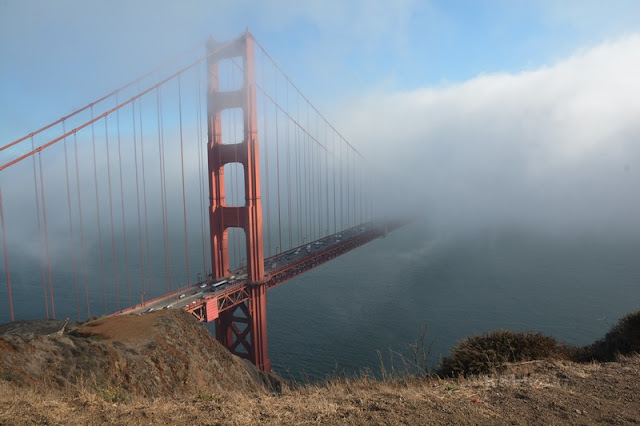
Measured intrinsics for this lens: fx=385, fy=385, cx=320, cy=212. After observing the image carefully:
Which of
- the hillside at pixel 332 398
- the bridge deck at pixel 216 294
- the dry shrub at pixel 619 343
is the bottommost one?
the bridge deck at pixel 216 294

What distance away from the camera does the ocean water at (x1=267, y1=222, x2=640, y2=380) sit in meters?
27.1

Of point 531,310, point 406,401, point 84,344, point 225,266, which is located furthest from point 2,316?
point 531,310

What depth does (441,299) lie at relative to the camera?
37375 millimetres

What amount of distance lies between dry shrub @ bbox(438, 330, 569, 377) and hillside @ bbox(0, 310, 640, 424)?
0.52 m

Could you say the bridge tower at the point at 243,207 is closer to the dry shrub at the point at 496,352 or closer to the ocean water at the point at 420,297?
the ocean water at the point at 420,297

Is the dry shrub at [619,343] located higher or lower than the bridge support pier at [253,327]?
higher

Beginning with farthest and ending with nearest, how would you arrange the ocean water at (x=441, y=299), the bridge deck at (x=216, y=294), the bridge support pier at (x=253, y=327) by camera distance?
the ocean water at (x=441, y=299) < the bridge support pier at (x=253, y=327) < the bridge deck at (x=216, y=294)

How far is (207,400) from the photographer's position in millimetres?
5492

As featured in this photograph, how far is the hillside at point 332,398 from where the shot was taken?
15.1 feet

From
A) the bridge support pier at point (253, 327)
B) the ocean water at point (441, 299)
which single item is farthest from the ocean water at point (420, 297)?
the bridge support pier at point (253, 327)

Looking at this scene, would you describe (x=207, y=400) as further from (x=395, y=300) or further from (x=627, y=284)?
(x=627, y=284)

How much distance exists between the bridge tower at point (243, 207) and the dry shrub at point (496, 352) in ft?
53.0

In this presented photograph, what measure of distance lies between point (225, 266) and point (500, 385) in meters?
21.2

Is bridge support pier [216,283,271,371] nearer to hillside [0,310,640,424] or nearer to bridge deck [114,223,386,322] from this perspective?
bridge deck [114,223,386,322]
